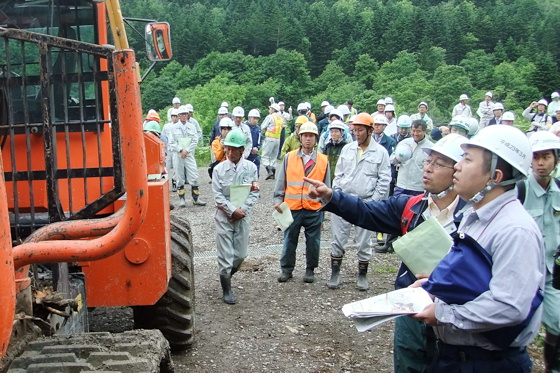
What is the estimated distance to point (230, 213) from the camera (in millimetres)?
6516

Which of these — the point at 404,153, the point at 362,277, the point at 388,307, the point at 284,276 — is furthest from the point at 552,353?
the point at 404,153

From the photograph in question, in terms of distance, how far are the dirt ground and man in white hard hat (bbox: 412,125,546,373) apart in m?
2.63

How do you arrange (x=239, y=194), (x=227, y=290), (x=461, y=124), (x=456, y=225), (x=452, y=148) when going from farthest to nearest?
(x=461, y=124), (x=227, y=290), (x=239, y=194), (x=452, y=148), (x=456, y=225)

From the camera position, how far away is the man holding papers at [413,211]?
3592 mm

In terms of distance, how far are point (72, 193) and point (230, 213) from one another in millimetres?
3219

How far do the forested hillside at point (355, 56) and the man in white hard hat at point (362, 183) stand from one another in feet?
70.2

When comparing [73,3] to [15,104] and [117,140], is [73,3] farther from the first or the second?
[117,140]

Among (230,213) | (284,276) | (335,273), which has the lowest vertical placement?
(284,276)

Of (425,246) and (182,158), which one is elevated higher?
(425,246)

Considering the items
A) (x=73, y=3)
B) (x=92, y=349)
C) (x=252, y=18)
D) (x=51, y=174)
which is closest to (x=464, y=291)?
(x=92, y=349)

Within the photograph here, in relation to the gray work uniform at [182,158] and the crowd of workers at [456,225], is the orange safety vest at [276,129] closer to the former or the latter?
the gray work uniform at [182,158]

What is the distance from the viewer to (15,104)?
3.44 m

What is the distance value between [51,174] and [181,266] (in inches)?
94.0

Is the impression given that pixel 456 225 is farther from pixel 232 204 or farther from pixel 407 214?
pixel 232 204
